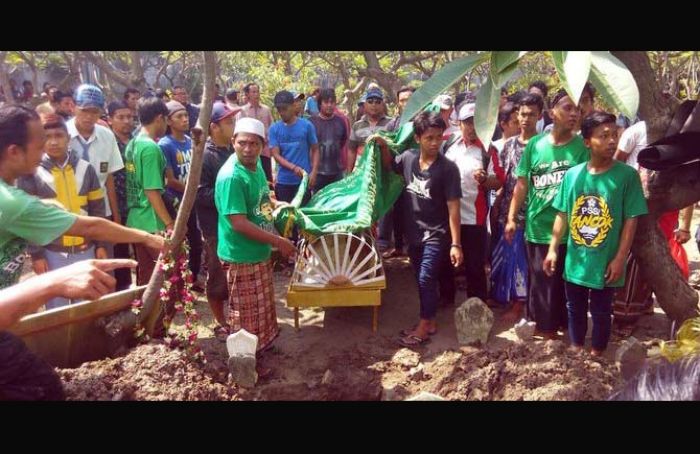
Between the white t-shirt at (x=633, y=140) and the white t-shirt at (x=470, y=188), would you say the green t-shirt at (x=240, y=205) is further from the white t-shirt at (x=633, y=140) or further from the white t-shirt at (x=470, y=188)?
the white t-shirt at (x=633, y=140)

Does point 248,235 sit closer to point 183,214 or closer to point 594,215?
point 183,214

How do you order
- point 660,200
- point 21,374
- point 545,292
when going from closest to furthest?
point 21,374 < point 660,200 < point 545,292

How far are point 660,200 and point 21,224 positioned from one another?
2719 mm

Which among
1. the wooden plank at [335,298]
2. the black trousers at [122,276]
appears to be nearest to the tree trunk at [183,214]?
the wooden plank at [335,298]

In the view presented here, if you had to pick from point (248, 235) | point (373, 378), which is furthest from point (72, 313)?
point (373, 378)

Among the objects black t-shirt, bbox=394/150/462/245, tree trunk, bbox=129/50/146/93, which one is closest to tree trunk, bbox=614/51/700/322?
black t-shirt, bbox=394/150/462/245

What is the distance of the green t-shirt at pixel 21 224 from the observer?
2.23 meters

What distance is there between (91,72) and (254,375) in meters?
22.8

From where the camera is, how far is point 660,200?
2.49 metres

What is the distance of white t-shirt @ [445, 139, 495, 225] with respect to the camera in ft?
14.4

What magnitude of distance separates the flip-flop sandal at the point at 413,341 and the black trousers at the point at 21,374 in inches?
100

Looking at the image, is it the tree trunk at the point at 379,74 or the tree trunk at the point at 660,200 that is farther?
the tree trunk at the point at 379,74

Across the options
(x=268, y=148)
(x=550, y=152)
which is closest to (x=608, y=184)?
(x=550, y=152)

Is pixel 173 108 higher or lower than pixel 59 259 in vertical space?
higher
